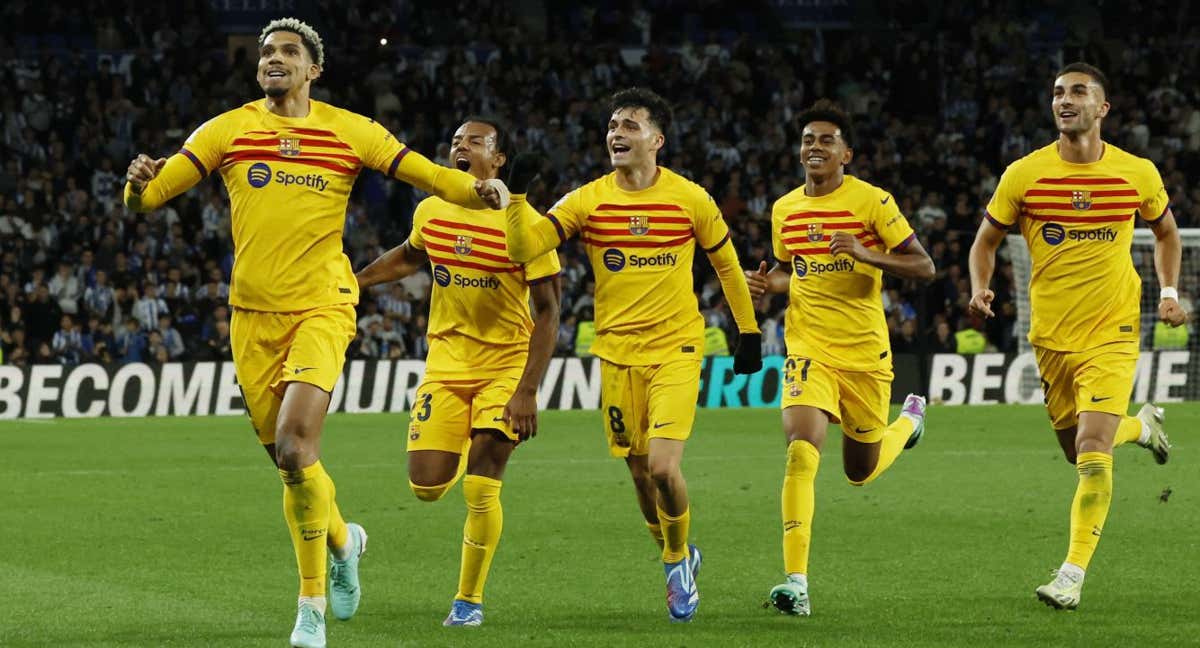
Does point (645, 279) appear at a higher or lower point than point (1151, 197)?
lower

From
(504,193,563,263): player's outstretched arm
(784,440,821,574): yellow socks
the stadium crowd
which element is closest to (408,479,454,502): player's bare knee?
(504,193,563,263): player's outstretched arm

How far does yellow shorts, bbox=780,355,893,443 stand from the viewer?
8867 mm

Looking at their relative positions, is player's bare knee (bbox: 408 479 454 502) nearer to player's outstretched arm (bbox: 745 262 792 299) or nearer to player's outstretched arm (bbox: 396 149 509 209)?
player's outstretched arm (bbox: 396 149 509 209)

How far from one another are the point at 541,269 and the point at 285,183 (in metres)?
1.31

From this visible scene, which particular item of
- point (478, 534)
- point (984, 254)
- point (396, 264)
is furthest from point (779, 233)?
point (478, 534)

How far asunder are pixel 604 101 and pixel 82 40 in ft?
28.2

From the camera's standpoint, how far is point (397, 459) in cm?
1717

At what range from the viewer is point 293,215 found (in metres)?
7.72

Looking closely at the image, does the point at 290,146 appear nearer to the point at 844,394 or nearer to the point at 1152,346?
the point at 844,394

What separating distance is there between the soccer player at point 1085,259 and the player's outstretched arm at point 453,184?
2708mm

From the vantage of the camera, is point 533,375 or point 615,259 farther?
point 615,259

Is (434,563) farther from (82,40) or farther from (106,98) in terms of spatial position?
(82,40)

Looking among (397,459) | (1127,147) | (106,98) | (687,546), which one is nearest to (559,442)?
(397,459)

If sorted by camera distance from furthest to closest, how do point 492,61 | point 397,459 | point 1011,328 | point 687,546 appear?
point 492,61, point 1011,328, point 397,459, point 687,546
